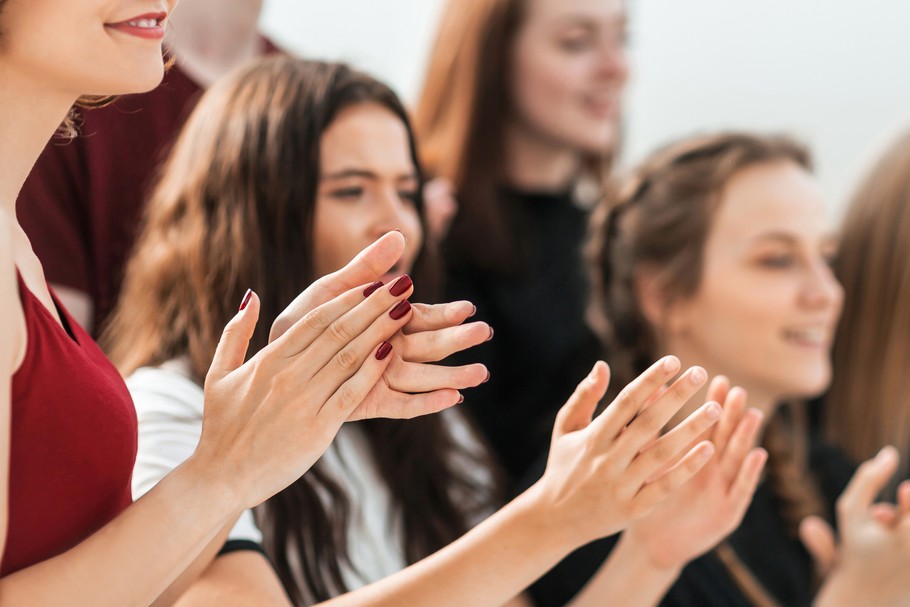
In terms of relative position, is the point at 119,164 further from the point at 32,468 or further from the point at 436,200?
the point at 32,468

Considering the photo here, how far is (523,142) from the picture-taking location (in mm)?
1598

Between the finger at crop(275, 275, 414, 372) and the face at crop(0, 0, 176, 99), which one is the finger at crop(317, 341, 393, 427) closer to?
the finger at crop(275, 275, 414, 372)

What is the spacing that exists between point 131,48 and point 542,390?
0.88 m

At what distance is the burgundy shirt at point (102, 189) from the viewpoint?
44.1 inches

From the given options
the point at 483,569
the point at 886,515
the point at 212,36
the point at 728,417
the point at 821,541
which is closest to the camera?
the point at 483,569

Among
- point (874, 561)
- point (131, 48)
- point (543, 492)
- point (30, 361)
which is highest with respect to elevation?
point (131, 48)

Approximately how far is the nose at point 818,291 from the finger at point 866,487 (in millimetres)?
207

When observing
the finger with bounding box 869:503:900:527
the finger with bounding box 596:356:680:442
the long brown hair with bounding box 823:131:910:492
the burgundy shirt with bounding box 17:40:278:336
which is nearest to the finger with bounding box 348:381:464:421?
the finger with bounding box 596:356:680:442

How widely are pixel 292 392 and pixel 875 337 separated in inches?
44.9

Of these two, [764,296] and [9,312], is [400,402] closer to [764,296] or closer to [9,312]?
[9,312]

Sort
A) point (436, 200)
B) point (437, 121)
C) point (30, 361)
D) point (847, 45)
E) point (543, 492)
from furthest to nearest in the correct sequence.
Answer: point (847, 45)
point (437, 121)
point (436, 200)
point (543, 492)
point (30, 361)

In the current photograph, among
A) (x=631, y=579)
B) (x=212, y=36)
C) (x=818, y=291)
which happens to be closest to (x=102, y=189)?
(x=212, y=36)

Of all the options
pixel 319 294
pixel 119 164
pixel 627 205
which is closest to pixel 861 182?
pixel 627 205

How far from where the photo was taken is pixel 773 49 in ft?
6.75
